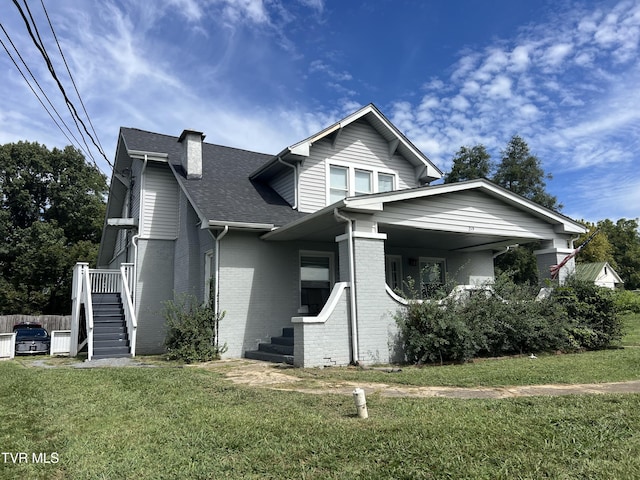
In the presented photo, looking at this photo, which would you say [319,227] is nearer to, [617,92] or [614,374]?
[614,374]

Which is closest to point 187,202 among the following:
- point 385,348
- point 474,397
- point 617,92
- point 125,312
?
point 125,312

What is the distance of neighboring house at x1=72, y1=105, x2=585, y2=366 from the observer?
9867 mm

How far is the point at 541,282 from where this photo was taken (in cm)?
1240

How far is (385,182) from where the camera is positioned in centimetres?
1546

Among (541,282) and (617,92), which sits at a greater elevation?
(617,92)

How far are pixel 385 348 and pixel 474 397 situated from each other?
3944mm

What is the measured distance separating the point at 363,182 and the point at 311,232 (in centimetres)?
402

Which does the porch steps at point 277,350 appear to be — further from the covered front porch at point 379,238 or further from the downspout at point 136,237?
the downspout at point 136,237

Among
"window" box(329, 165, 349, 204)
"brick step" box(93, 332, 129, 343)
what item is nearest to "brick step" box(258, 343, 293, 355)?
"brick step" box(93, 332, 129, 343)

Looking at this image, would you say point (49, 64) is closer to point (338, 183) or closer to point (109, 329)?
point (109, 329)

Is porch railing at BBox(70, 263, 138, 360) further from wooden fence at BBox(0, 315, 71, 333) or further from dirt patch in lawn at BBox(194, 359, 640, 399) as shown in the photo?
wooden fence at BBox(0, 315, 71, 333)

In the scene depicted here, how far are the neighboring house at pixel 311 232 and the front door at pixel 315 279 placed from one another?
31 millimetres

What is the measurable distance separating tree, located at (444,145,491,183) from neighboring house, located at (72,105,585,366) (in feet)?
76.6

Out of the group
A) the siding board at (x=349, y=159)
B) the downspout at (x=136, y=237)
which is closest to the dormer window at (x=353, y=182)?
the siding board at (x=349, y=159)
